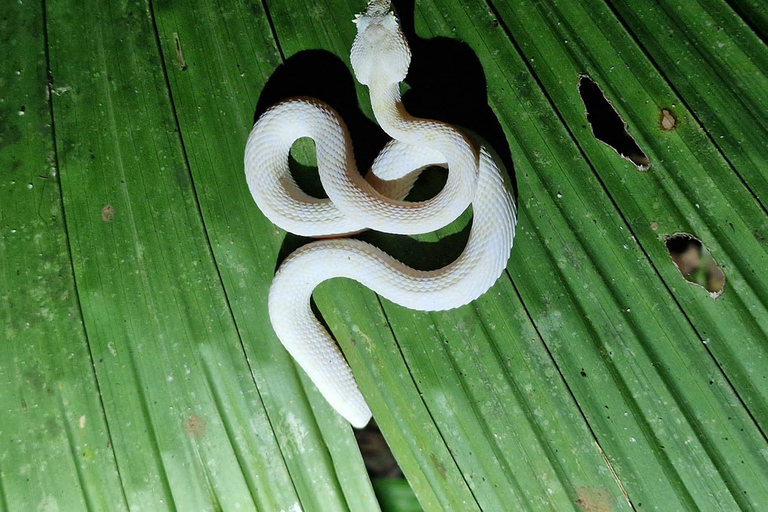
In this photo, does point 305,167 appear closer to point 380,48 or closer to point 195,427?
point 380,48

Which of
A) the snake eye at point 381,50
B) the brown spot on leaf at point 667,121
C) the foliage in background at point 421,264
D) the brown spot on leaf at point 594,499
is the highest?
the snake eye at point 381,50

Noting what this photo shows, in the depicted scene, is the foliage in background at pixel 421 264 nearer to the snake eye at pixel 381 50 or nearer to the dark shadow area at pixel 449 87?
the dark shadow area at pixel 449 87

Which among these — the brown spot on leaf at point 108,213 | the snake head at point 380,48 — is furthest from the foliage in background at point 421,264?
the snake head at point 380,48

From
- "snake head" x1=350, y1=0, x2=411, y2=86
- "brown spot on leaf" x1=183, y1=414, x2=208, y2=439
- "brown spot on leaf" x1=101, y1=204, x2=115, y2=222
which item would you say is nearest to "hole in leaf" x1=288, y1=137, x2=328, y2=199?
"snake head" x1=350, y1=0, x2=411, y2=86

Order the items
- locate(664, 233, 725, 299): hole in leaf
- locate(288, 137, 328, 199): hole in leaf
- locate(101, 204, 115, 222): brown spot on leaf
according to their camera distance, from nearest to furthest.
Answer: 1. locate(664, 233, 725, 299): hole in leaf
2. locate(101, 204, 115, 222): brown spot on leaf
3. locate(288, 137, 328, 199): hole in leaf

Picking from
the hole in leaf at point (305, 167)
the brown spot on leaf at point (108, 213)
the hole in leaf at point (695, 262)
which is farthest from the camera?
the hole in leaf at point (305, 167)

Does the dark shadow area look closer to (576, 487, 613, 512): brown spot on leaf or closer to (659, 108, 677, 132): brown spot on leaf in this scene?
(659, 108, 677, 132): brown spot on leaf
